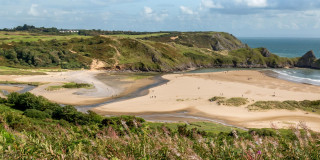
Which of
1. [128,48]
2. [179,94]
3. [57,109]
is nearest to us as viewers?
[57,109]

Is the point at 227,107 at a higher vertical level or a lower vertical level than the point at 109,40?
lower

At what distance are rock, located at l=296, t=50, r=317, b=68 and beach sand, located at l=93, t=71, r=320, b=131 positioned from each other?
2284 inches

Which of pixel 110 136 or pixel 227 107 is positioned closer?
pixel 110 136

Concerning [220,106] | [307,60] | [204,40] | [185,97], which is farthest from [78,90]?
[204,40]

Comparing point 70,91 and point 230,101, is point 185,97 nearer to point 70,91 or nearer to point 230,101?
point 230,101

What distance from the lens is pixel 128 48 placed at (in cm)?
11656

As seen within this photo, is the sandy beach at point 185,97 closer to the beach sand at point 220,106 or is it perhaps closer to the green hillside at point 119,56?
the beach sand at point 220,106

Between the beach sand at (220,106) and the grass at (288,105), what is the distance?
167cm

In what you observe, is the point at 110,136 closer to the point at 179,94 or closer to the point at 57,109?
the point at 57,109

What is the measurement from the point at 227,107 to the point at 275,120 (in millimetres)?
9455

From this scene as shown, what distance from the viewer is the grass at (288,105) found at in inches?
1804

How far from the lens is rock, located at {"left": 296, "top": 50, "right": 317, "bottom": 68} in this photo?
118 m

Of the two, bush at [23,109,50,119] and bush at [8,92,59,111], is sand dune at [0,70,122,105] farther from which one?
bush at [23,109,50,119]

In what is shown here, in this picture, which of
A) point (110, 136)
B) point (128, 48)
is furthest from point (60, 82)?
point (110, 136)
